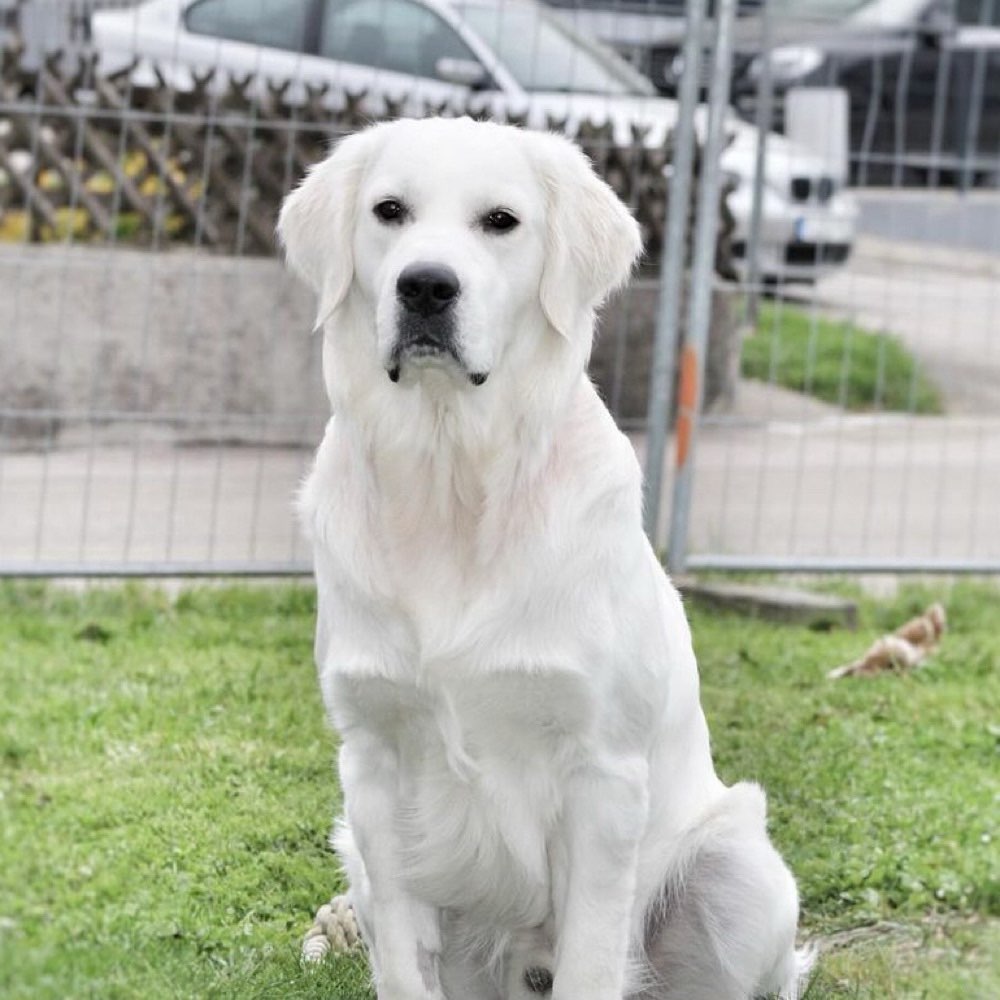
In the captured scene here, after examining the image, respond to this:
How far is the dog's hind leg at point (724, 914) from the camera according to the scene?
362 centimetres

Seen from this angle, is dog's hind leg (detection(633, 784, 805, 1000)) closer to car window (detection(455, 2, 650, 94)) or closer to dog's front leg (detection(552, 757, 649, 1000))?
dog's front leg (detection(552, 757, 649, 1000))

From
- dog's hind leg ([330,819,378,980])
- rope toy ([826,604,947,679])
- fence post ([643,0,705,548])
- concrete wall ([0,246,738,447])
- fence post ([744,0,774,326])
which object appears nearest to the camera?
dog's hind leg ([330,819,378,980])

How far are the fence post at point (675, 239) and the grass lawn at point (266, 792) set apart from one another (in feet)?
2.18

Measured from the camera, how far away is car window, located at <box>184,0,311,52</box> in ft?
23.5

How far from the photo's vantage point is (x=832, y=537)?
7.81 meters

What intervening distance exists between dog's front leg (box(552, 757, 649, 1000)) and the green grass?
4.33 metres

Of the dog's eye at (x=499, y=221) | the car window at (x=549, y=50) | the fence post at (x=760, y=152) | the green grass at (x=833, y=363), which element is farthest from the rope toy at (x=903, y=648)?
the dog's eye at (x=499, y=221)

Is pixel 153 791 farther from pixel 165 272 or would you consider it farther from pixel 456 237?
pixel 165 272

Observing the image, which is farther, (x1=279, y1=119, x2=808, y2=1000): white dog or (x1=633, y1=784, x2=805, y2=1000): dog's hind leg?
(x1=633, y1=784, x2=805, y2=1000): dog's hind leg

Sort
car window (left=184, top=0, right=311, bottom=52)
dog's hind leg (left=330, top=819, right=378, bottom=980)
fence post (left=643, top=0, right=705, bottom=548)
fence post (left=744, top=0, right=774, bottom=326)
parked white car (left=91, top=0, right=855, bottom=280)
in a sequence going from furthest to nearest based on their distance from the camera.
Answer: fence post (left=744, top=0, right=774, bottom=326)
parked white car (left=91, top=0, right=855, bottom=280)
car window (left=184, top=0, right=311, bottom=52)
fence post (left=643, top=0, right=705, bottom=548)
dog's hind leg (left=330, top=819, right=378, bottom=980)

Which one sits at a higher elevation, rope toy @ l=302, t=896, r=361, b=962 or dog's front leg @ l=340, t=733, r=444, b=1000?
dog's front leg @ l=340, t=733, r=444, b=1000

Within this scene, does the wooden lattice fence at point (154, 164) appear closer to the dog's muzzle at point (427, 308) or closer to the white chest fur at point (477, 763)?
the dog's muzzle at point (427, 308)

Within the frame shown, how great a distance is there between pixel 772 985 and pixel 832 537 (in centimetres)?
421

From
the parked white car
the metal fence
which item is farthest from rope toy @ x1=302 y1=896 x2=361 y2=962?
the parked white car
